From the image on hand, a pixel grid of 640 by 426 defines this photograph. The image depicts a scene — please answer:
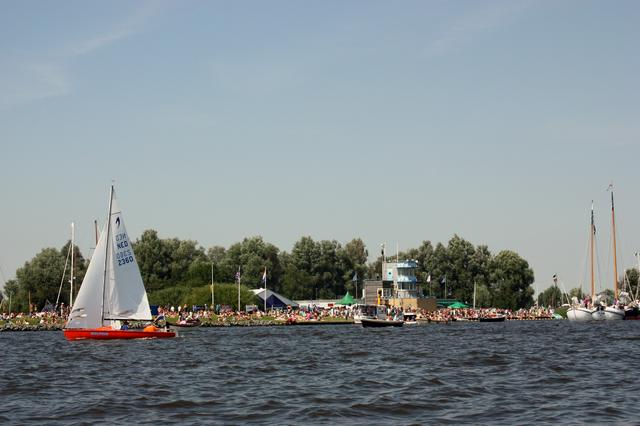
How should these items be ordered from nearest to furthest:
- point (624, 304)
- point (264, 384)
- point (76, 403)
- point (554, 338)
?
1. point (76, 403)
2. point (264, 384)
3. point (554, 338)
4. point (624, 304)

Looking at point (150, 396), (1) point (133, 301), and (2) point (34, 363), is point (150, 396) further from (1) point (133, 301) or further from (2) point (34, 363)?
(1) point (133, 301)

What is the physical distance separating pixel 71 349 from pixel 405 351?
24.5m

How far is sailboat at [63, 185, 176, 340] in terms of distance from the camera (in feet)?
227

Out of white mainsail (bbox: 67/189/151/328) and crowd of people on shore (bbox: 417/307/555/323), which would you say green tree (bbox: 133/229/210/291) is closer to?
crowd of people on shore (bbox: 417/307/555/323)

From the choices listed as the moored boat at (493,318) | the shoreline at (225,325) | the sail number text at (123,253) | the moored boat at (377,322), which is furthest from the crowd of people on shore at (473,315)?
the sail number text at (123,253)

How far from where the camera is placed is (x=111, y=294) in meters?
70.7

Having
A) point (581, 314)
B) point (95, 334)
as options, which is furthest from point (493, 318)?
point (95, 334)

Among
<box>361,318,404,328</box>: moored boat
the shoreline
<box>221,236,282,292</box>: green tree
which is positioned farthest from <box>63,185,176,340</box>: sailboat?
<box>221,236,282,292</box>: green tree

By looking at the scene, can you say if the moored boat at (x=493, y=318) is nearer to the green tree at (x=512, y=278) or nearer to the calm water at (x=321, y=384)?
the green tree at (x=512, y=278)

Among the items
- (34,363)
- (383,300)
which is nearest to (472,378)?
(34,363)

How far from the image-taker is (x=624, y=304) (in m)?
156

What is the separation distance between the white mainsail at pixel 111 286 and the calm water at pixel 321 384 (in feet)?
9.48

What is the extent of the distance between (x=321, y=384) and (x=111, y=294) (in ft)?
114

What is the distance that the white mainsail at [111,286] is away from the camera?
228ft
